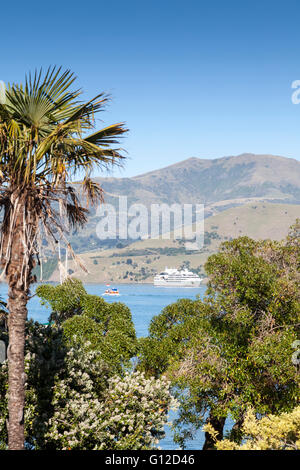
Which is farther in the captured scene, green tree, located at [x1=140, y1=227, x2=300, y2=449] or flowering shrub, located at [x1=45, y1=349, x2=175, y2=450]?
green tree, located at [x1=140, y1=227, x2=300, y2=449]

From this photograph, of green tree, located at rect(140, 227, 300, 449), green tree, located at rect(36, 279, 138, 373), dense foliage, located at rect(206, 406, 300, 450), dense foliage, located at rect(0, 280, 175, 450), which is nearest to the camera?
dense foliage, located at rect(206, 406, 300, 450)

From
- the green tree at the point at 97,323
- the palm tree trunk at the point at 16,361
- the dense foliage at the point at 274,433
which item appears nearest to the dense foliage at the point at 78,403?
the palm tree trunk at the point at 16,361

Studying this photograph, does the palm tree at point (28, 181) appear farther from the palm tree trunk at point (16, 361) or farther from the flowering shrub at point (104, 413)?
the flowering shrub at point (104, 413)

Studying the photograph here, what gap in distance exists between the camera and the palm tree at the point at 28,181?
825 cm

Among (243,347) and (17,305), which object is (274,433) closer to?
(17,305)

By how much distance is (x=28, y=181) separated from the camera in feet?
27.2

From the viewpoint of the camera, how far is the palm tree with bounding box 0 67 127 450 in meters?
8.25

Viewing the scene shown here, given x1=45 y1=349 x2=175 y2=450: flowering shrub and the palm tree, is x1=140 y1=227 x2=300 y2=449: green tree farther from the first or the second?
the palm tree

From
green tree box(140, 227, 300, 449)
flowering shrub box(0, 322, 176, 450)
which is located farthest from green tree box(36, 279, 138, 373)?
flowering shrub box(0, 322, 176, 450)

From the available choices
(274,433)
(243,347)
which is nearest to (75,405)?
(274,433)

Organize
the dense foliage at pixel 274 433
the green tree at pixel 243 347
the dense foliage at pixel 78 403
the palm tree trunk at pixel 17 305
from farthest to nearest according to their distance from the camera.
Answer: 1. the green tree at pixel 243 347
2. the dense foliage at pixel 78 403
3. the dense foliage at pixel 274 433
4. the palm tree trunk at pixel 17 305

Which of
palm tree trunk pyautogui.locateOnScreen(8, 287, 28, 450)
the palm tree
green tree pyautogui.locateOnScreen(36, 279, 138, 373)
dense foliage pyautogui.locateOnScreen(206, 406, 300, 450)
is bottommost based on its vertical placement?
green tree pyautogui.locateOnScreen(36, 279, 138, 373)
